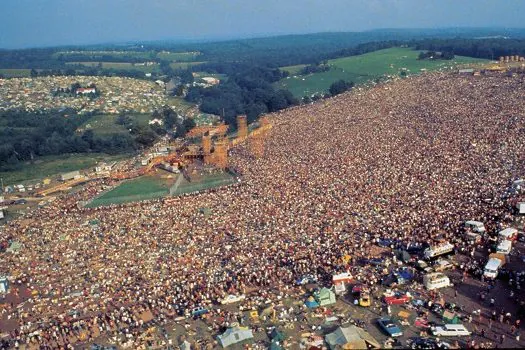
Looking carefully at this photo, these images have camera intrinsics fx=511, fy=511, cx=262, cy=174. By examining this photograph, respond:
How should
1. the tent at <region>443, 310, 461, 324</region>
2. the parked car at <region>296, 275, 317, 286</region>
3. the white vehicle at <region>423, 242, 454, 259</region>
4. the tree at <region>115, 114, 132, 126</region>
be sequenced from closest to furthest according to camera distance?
1. the tent at <region>443, 310, 461, 324</region>
2. the parked car at <region>296, 275, 317, 286</region>
3. the white vehicle at <region>423, 242, 454, 259</region>
4. the tree at <region>115, 114, 132, 126</region>

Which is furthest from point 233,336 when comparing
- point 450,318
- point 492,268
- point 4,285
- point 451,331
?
point 4,285

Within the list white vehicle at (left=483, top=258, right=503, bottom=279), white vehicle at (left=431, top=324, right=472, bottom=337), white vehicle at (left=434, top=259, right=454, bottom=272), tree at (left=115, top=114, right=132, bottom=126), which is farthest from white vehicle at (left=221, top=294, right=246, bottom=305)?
tree at (left=115, top=114, right=132, bottom=126)

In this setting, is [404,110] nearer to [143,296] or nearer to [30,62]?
[143,296]

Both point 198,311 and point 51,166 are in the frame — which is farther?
point 51,166

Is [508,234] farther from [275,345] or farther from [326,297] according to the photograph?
[275,345]

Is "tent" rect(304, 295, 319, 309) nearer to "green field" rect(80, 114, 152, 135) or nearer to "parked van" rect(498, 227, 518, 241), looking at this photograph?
"parked van" rect(498, 227, 518, 241)

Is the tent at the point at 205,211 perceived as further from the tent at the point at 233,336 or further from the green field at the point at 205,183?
the tent at the point at 233,336
